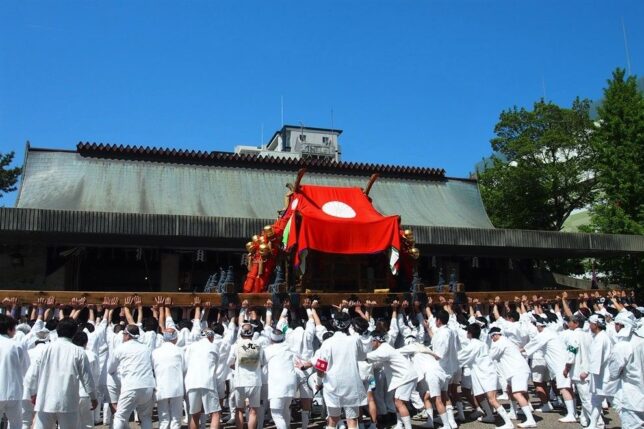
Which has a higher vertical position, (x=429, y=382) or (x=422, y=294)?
(x=422, y=294)

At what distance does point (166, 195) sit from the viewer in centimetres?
1836

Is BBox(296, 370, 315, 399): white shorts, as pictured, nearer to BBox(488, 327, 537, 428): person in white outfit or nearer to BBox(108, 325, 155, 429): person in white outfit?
BBox(108, 325, 155, 429): person in white outfit

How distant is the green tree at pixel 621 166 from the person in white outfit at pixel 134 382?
19258 millimetres

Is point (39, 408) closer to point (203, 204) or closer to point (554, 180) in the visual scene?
point (203, 204)

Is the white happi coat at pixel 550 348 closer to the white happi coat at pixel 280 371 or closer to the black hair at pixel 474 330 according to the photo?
the black hair at pixel 474 330

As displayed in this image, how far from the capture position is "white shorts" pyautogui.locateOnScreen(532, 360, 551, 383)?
10.2 meters

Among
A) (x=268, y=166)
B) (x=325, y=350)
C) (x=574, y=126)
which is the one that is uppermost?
(x=574, y=126)

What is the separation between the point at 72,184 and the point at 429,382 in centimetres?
1296

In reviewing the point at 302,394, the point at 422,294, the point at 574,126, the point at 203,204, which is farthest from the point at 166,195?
the point at 574,126

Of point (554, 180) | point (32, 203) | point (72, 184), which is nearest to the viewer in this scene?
point (32, 203)

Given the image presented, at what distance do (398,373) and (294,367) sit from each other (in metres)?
1.47

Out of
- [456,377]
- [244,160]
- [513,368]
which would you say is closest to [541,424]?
[513,368]

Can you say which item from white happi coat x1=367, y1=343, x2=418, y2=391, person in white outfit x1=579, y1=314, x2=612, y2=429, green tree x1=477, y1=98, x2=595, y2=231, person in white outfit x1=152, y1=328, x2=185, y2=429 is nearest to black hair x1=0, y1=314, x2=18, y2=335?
person in white outfit x1=152, y1=328, x2=185, y2=429

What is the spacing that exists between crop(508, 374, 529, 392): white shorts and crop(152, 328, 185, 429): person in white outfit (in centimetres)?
484
